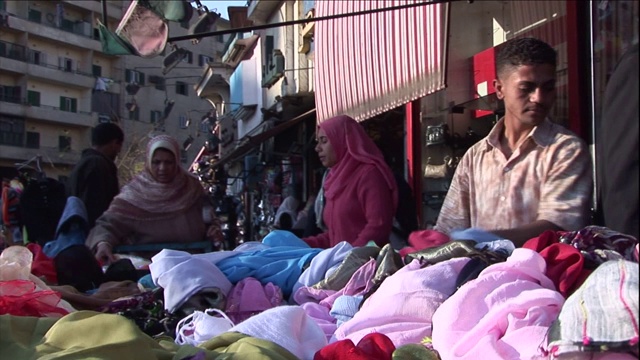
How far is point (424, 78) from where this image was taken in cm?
491

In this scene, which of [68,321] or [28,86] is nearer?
[68,321]

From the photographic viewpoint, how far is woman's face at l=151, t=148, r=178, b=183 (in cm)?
474

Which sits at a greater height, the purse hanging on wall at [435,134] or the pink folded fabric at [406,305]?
the purse hanging on wall at [435,134]

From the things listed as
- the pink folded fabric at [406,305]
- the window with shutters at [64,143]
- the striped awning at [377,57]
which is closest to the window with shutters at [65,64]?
the window with shutters at [64,143]

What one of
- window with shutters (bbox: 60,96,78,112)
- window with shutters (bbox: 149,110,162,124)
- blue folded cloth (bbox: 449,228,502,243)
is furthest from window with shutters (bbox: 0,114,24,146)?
blue folded cloth (bbox: 449,228,502,243)

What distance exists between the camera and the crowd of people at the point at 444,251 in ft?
5.37

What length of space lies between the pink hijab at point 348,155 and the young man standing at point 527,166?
3.48ft

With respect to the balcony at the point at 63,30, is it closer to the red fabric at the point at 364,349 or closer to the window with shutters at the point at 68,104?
the window with shutters at the point at 68,104

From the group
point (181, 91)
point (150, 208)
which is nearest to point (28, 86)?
point (181, 91)

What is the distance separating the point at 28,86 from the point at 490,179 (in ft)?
145

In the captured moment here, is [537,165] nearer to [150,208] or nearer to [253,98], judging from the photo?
[150,208]

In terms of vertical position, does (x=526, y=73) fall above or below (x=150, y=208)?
above

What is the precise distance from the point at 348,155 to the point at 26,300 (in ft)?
7.01

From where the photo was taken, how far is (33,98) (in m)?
44.1
